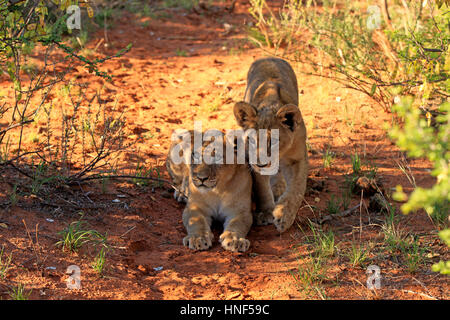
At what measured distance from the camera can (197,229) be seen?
4910 millimetres

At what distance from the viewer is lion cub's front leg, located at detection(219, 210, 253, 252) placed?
4715 millimetres

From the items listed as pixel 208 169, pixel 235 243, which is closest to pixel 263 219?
pixel 235 243

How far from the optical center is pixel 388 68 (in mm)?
8102

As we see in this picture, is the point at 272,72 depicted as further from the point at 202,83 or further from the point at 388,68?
the point at 202,83

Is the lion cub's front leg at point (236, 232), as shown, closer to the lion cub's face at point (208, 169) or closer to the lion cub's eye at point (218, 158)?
the lion cub's face at point (208, 169)

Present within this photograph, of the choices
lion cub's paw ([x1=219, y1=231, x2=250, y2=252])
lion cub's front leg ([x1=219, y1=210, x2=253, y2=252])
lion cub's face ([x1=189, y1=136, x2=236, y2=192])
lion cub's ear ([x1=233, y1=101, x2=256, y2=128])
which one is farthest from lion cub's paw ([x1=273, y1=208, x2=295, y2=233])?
lion cub's ear ([x1=233, y1=101, x2=256, y2=128])

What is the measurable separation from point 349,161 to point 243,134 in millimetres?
2291

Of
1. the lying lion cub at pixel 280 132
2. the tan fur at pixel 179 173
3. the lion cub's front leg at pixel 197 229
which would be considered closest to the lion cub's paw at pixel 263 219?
the lying lion cub at pixel 280 132

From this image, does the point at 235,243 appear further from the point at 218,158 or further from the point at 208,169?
the point at 218,158

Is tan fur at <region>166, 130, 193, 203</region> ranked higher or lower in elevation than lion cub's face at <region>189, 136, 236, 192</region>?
lower

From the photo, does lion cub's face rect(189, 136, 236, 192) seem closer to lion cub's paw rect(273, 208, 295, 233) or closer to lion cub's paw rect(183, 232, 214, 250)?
lion cub's paw rect(183, 232, 214, 250)

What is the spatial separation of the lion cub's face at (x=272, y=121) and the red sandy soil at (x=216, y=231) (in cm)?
86

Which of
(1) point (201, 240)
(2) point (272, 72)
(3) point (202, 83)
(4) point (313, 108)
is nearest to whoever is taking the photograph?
(1) point (201, 240)

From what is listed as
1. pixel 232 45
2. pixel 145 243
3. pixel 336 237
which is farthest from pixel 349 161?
pixel 232 45
